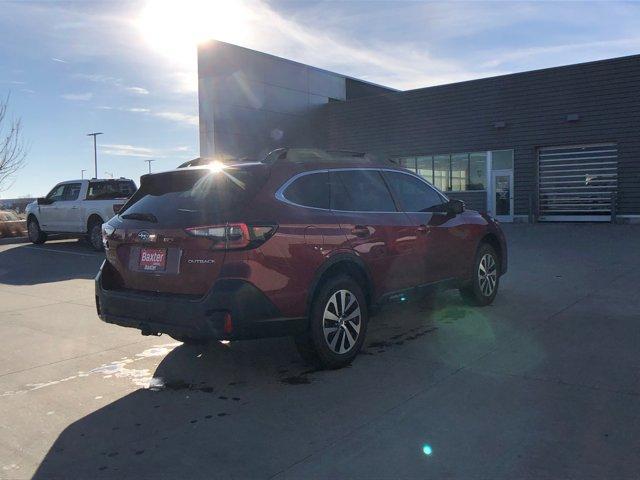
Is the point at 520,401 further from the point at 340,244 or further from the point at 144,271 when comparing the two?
the point at 144,271

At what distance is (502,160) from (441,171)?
10.1 ft

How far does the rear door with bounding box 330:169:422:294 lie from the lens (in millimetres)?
5094

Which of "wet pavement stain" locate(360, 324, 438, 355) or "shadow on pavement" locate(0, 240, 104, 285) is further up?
"shadow on pavement" locate(0, 240, 104, 285)

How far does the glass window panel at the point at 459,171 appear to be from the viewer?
2581cm

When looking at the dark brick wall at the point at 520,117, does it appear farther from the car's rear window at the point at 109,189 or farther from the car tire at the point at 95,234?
the car tire at the point at 95,234

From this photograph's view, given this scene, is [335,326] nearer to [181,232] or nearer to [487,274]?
[181,232]

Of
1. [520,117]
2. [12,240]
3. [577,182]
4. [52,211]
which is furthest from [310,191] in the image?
[520,117]

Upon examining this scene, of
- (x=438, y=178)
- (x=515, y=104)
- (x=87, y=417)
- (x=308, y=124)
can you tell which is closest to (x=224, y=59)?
(x=308, y=124)

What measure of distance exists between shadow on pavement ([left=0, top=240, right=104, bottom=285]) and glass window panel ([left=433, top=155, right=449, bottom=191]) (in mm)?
16254

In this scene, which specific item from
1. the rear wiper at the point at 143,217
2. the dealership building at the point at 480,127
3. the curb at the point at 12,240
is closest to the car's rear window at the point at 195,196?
the rear wiper at the point at 143,217

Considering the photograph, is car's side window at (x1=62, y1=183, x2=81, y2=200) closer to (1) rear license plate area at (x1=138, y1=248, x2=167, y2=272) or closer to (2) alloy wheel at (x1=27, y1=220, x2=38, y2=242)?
(2) alloy wheel at (x1=27, y1=220, x2=38, y2=242)

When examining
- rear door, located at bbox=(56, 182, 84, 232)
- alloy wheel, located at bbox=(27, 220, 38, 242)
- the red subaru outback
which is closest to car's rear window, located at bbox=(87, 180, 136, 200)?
rear door, located at bbox=(56, 182, 84, 232)

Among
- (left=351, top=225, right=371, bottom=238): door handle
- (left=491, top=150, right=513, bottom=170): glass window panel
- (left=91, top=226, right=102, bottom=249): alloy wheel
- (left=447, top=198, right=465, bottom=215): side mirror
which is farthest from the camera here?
(left=491, top=150, right=513, bottom=170): glass window panel

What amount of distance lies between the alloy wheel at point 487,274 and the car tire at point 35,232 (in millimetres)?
14079
